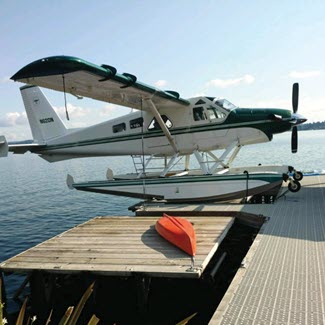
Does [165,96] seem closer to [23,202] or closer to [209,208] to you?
[209,208]

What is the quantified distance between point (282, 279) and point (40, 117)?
12.9m

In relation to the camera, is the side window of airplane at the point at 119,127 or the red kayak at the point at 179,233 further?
the side window of airplane at the point at 119,127

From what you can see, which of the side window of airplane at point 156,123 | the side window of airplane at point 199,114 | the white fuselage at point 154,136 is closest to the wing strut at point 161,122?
the white fuselage at point 154,136

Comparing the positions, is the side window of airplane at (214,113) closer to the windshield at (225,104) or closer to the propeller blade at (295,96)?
the windshield at (225,104)

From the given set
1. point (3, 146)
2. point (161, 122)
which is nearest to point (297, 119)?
point (161, 122)

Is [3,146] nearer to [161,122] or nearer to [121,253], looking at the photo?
[121,253]

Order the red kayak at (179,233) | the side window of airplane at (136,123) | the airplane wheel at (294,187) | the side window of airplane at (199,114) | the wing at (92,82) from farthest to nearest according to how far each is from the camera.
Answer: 1. the side window of airplane at (136,123)
2. the side window of airplane at (199,114)
3. the airplane wheel at (294,187)
4. the wing at (92,82)
5. the red kayak at (179,233)

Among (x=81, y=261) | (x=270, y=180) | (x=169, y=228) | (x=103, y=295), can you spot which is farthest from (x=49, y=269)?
(x=270, y=180)

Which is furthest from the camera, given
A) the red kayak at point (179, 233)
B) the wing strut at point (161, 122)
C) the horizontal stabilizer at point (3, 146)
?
the wing strut at point (161, 122)

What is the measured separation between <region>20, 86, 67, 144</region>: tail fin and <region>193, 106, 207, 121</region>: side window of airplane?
5.86 m

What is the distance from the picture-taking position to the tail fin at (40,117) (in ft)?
48.9

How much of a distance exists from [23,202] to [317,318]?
738 inches

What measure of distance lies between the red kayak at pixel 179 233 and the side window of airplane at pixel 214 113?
18.7 ft

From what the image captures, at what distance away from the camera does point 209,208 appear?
1006cm
